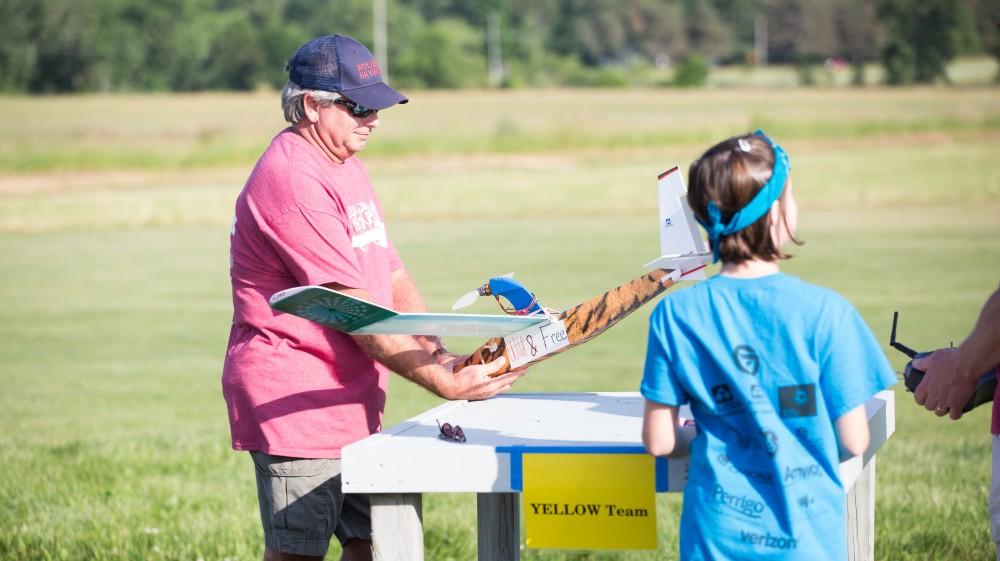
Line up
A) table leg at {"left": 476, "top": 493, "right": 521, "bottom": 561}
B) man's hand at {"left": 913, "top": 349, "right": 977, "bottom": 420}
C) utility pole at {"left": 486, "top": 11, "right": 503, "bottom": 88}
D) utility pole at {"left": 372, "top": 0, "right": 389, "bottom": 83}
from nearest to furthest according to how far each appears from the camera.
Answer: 1. man's hand at {"left": 913, "top": 349, "right": 977, "bottom": 420}
2. table leg at {"left": 476, "top": 493, "right": 521, "bottom": 561}
3. utility pole at {"left": 372, "top": 0, "right": 389, "bottom": 83}
4. utility pole at {"left": 486, "top": 11, "right": 503, "bottom": 88}

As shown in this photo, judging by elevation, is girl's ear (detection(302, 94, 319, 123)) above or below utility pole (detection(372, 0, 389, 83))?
below

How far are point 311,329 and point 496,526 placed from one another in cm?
97

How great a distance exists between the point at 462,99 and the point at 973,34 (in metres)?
33.8

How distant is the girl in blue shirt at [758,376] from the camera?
9.30ft

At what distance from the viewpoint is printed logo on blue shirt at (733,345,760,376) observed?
112 inches

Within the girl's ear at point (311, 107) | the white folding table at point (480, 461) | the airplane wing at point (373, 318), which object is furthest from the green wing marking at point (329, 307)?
the girl's ear at point (311, 107)

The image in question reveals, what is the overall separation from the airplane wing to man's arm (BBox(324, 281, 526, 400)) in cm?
14

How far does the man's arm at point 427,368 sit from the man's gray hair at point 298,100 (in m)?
0.63

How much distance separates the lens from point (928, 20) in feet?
261

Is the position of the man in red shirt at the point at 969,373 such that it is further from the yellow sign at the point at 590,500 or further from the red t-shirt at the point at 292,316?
the red t-shirt at the point at 292,316

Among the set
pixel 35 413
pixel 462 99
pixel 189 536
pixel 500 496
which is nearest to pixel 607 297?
pixel 500 496

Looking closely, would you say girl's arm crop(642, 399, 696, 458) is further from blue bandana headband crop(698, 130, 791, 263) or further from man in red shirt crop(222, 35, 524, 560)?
man in red shirt crop(222, 35, 524, 560)

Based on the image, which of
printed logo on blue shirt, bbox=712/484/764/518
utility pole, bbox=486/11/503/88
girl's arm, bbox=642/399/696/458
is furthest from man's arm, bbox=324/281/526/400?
utility pole, bbox=486/11/503/88

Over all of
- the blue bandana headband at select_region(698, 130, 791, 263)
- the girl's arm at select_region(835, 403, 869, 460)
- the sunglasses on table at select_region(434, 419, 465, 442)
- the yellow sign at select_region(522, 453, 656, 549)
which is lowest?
the yellow sign at select_region(522, 453, 656, 549)
